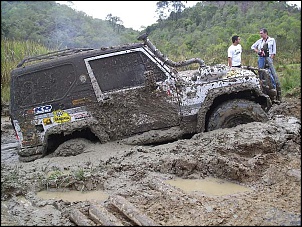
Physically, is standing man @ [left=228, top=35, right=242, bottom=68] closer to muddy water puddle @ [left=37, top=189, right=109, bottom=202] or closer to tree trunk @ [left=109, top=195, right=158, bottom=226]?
muddy water puddle @ [left=37, top=189, right=109, bottom=202]

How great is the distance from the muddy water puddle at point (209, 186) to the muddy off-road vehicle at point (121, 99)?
1.47 meters

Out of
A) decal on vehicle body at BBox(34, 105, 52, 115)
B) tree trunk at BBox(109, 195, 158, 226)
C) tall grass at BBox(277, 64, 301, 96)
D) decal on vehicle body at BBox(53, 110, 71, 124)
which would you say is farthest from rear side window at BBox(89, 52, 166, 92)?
tall grass at BBox(277, 64, 301, 96)

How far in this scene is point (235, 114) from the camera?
6.25 meters

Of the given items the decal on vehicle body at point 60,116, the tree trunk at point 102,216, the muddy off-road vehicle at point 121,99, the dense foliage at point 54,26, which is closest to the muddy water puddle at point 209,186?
the tree trunk at point 102,216

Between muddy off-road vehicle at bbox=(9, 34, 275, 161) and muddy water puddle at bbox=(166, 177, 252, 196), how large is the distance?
1467 mm

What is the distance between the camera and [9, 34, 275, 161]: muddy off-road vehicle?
20.7 feet

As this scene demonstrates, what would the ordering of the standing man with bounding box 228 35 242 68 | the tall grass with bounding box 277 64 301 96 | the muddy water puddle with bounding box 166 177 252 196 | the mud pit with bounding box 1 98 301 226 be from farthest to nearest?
the tall grass with bounding box 277 64 301 96
the standing man with bounding box 228 35 242 68
the muddy water puddle with bounding box 166 177 252 196
the mud pit with bounding box 1 98 301 226

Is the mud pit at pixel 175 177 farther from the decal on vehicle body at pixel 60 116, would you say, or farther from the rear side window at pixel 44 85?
the rear side window at pixel 44 85

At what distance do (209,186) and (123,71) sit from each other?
253 centimetres

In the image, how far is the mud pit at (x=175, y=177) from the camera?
3945 millimetres

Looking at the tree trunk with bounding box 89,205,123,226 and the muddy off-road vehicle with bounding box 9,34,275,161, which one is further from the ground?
the muddy off-road vehicle with bounding box 9,34,275,161

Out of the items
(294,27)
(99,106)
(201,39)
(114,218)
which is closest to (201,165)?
(114,218)

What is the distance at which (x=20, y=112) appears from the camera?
6.41m

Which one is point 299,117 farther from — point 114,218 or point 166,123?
point 114,218
